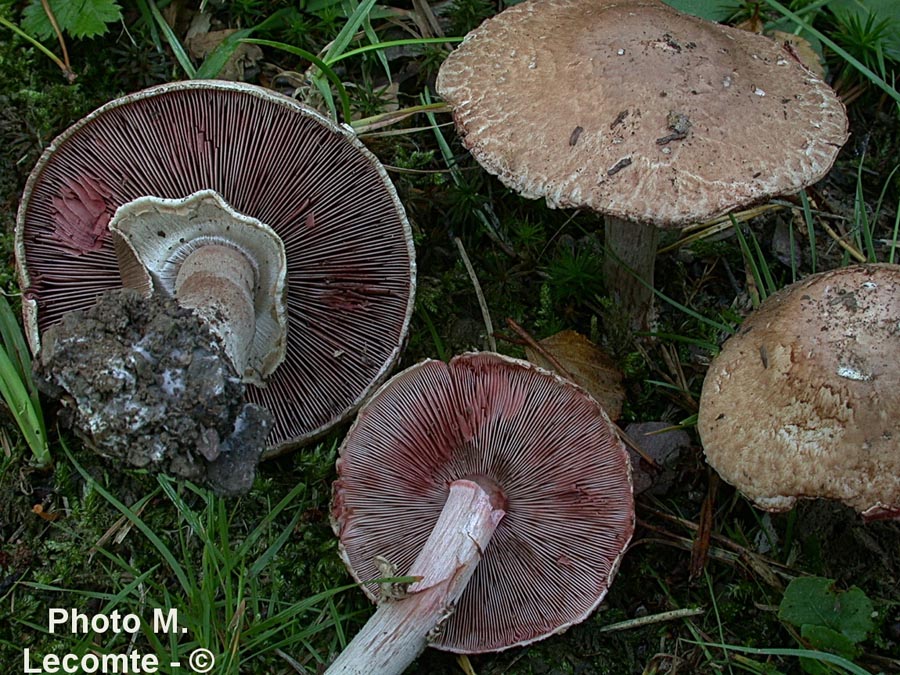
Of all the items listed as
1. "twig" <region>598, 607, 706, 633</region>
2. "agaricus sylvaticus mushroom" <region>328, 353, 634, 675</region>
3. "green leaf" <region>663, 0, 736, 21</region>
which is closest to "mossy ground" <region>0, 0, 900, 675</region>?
"twig" <region>598, 607, 706, 633</region>

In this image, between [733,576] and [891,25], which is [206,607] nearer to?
[733,576]

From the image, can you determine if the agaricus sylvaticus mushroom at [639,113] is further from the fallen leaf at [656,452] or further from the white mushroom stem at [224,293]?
the fallen leaf at [656,452]

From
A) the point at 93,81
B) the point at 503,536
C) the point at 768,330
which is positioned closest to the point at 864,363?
the point at 768,330

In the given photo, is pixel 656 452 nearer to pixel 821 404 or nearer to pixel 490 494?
pixel 490 494

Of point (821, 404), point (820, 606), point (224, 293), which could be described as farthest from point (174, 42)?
point (820, 606)

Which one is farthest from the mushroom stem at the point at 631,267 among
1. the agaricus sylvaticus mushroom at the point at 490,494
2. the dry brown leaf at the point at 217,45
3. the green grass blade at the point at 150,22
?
the green grass blade at the point at 150,22
